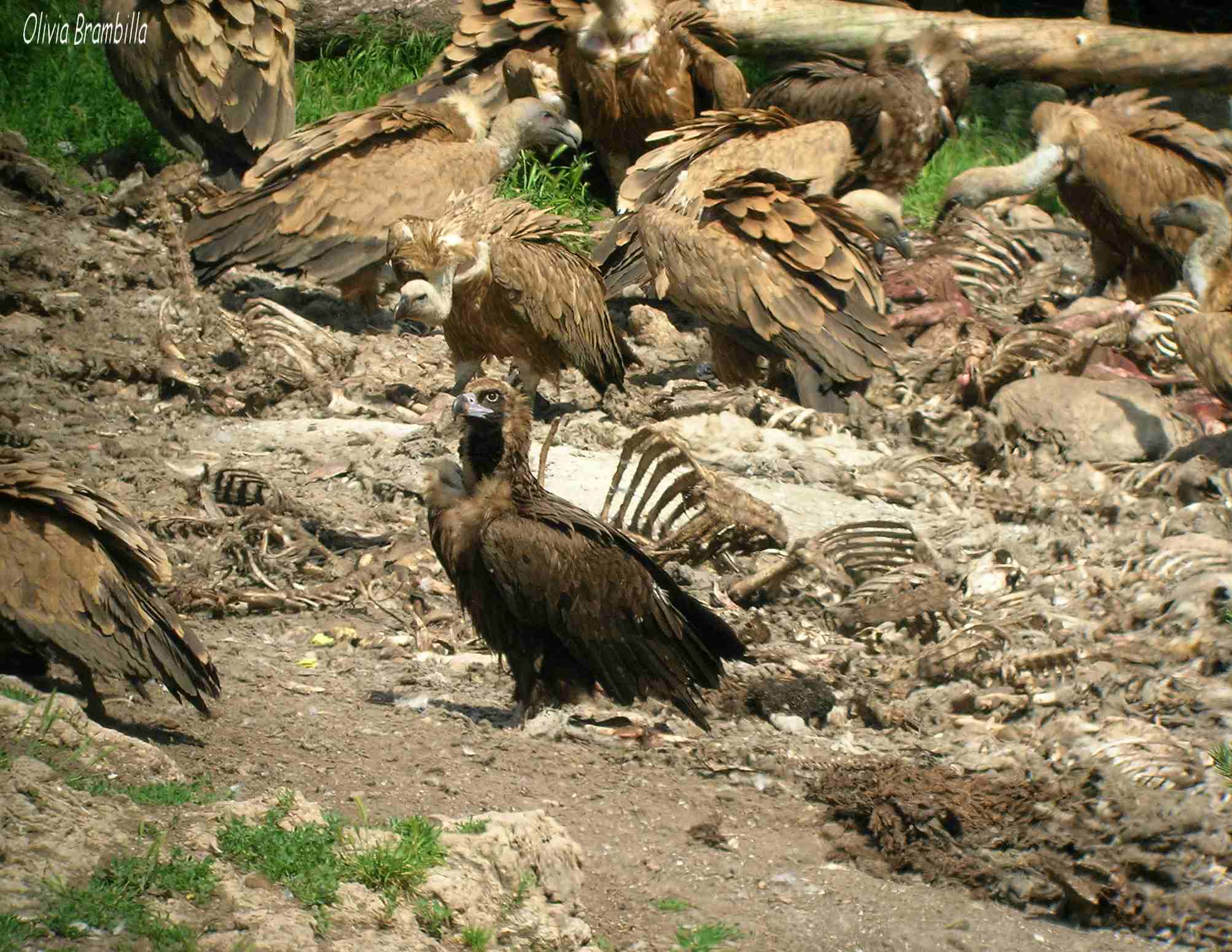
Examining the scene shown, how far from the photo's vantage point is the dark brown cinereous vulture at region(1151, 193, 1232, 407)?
23.3 ft

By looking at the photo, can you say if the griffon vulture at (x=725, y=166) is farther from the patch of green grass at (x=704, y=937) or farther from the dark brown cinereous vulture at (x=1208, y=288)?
the patch of green grass at (x=704, y=937)

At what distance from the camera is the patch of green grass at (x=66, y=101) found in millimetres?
9492

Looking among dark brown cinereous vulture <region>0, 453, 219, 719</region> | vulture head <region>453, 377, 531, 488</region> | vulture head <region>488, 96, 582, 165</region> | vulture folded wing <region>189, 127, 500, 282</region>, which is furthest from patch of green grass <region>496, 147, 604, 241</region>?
dark brown cinereous vulture <region>0, 453, 219, 719</region>

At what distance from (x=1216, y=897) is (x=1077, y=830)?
428mm

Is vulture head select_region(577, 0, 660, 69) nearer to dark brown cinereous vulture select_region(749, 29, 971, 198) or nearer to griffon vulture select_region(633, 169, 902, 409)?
dark brown cinereous vulture select_region(749, 29, 971, 198)

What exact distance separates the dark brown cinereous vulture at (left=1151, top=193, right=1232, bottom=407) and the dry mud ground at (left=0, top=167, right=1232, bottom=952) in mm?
699

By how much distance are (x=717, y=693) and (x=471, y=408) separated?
1316 millimetres

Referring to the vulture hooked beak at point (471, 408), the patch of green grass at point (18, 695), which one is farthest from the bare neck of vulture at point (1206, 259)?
the patch of green grass at point (18, 695)

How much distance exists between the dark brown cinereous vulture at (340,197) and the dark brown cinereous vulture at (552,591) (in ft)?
10.9

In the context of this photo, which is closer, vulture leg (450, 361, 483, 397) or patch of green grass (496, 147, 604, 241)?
vulture leg (450, 361, 483, 397)

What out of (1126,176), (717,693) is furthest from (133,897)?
(1126,176)

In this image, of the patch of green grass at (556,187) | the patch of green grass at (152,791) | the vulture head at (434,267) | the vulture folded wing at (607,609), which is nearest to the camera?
the patch of green grass at (152,791)

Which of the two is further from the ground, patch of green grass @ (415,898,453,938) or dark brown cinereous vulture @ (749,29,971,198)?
dark brown cinereous vulture @ (749,29,971,198)

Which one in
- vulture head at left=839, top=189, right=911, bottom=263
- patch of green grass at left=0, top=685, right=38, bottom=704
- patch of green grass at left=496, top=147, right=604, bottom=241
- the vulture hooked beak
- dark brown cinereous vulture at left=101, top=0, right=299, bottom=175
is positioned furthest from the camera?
patch of green grass at left=496, top=147, right=604, bottom=241
